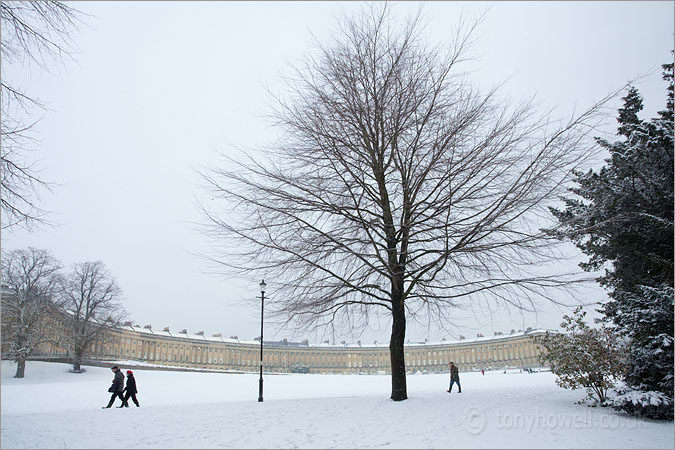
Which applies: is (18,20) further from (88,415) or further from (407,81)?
(88,415)

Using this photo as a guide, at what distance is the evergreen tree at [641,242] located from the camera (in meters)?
10.2

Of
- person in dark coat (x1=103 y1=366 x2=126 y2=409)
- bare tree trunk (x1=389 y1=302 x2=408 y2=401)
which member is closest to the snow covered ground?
bare tree trunk (x1=389 y1=302 x2=408 y2=401)

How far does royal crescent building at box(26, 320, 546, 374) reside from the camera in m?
97.8

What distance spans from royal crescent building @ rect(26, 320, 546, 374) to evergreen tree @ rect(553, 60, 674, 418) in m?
87.7

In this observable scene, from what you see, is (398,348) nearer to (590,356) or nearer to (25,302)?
(590,356)

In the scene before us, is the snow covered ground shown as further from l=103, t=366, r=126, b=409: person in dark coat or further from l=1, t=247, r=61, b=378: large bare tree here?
l=1, t=247, r=61, b=378: large bare tree

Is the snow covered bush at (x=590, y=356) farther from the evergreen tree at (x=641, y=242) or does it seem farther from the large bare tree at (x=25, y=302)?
the large bare tree at (x=25, y=302)

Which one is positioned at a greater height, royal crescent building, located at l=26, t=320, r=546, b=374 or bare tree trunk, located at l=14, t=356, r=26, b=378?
bare tree trunk, located at l=14, t=356, r=26, b=378

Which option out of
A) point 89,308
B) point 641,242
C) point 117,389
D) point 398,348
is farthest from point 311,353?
point 641,242

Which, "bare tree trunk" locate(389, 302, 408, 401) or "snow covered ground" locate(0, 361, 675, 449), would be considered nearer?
"snow covered ground" locate(0, 361, 675, 449)

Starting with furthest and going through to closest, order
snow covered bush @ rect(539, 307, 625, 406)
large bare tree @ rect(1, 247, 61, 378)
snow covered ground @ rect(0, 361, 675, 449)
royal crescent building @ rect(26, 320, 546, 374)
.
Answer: royal crescent building @ rect(26, 320, 546, 374), large bare tree @ rect(1, 247, 61, 378), snow covered bush @ rect(539, 307, 625, 406), snow covered ground @ rect(0, 361, 675, 449)

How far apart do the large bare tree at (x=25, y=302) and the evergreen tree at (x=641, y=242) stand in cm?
4314

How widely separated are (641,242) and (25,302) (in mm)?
46296

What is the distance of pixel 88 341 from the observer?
151 feet
